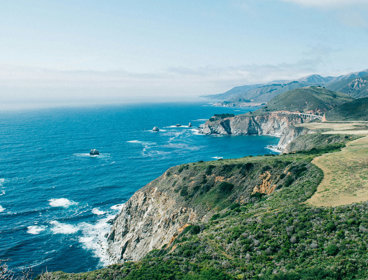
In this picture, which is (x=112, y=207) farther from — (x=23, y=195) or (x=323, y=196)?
(x=323, y=196)

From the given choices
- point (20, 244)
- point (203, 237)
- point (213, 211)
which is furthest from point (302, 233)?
point (20, 244)

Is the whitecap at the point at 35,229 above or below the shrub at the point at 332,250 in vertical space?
below

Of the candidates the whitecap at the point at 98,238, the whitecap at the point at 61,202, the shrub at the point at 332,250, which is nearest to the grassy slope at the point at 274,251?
the shrub at the point at 332,250

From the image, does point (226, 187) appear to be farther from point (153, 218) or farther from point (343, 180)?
point (343, 180)

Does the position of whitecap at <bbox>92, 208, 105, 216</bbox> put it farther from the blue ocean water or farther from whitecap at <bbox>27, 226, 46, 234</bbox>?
whitecap at <bbox>27, 226, 46, 234</bbox>

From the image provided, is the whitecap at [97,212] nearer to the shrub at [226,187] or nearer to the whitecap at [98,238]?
the whitecap at [98,238]
